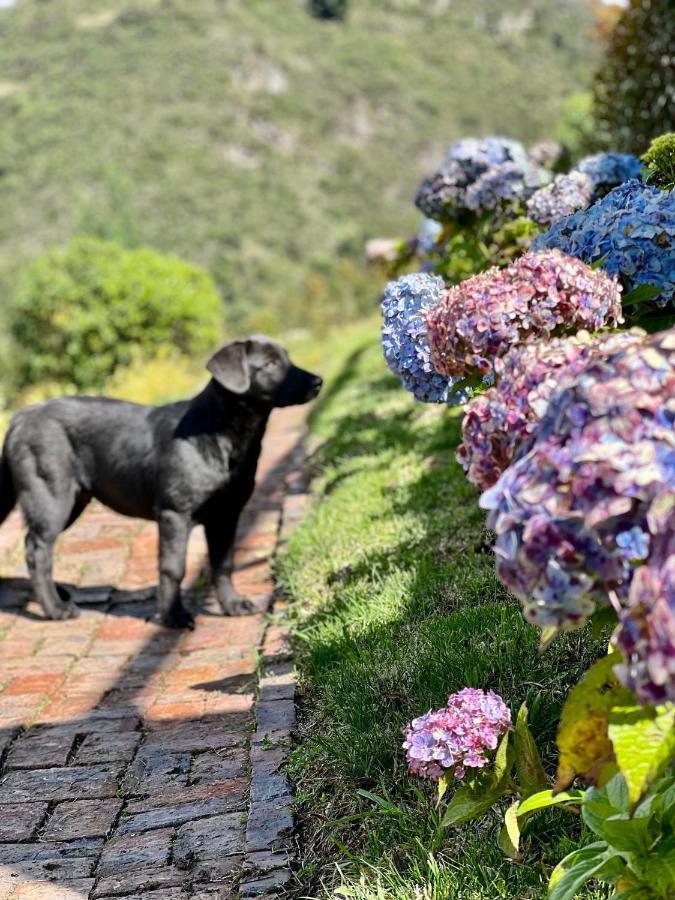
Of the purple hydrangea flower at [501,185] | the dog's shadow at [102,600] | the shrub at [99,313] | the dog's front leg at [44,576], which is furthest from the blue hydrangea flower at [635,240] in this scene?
the shrub at [99,313]

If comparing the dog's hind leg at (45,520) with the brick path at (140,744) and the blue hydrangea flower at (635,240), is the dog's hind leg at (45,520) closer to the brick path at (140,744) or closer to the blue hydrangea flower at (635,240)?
the brick path at (140,744)

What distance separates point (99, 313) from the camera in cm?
1583

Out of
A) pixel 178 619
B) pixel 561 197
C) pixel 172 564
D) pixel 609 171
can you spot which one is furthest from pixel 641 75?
pixel 178 619

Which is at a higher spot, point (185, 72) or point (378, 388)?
point (378, 388)

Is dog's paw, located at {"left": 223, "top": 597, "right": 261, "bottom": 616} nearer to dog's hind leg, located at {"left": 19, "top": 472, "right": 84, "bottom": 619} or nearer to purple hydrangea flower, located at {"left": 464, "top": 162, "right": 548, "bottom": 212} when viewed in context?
dog's hind leg, located at {"left": 19, "top": 472, "right": 84, "bottom": 619}

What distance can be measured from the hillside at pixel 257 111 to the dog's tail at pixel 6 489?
31.4 m

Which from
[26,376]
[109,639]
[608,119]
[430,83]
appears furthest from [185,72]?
[109,639]

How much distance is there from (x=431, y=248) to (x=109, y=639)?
157 inches

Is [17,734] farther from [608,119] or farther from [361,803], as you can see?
[608,119]

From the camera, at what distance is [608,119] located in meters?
9.04

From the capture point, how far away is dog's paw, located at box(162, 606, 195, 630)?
4457mm

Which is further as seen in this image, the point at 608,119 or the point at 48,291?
the point at 48,291

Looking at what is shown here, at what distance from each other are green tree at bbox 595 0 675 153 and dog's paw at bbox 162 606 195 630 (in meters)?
5.68

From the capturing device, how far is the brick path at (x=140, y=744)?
102 inches
